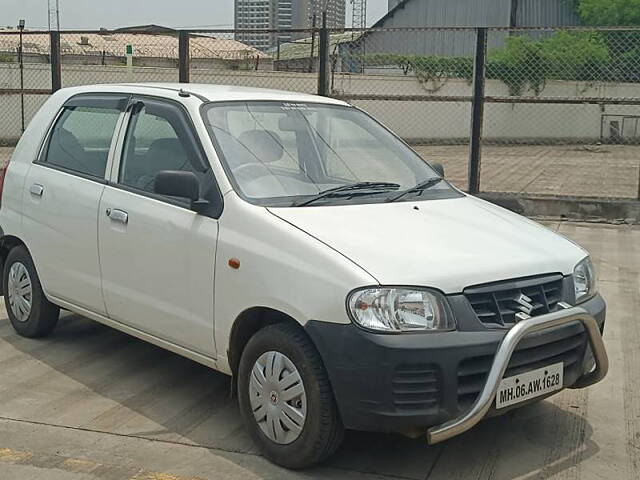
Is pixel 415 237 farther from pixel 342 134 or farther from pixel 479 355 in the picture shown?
pixel 342 134

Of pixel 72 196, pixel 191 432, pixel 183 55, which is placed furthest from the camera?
pixel 183 55

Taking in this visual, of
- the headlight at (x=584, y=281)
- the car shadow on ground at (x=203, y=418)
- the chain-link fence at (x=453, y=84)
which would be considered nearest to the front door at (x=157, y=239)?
the car shadow on ground at (x=203, y=418)

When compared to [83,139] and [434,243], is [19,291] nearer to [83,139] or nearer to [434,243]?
[83,139]

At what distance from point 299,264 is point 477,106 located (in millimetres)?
7954

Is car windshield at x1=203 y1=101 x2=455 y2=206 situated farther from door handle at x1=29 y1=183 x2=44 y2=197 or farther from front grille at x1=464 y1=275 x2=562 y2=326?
door handle at x1=29 y1=183 x2=44 y2=197

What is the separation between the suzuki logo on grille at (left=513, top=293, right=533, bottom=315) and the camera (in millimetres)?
3988

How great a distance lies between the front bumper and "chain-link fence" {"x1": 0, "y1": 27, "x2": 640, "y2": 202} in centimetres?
1364

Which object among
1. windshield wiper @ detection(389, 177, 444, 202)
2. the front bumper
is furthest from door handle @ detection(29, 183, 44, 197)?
the front bumper

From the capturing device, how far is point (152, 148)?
5.14 meters

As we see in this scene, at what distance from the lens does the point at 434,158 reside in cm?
2328

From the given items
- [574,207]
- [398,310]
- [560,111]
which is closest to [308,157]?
[398,310]

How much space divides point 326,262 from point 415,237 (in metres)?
0.53

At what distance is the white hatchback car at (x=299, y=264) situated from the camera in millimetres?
3762

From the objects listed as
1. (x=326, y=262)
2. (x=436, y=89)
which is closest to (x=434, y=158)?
(x=436, y=89)
